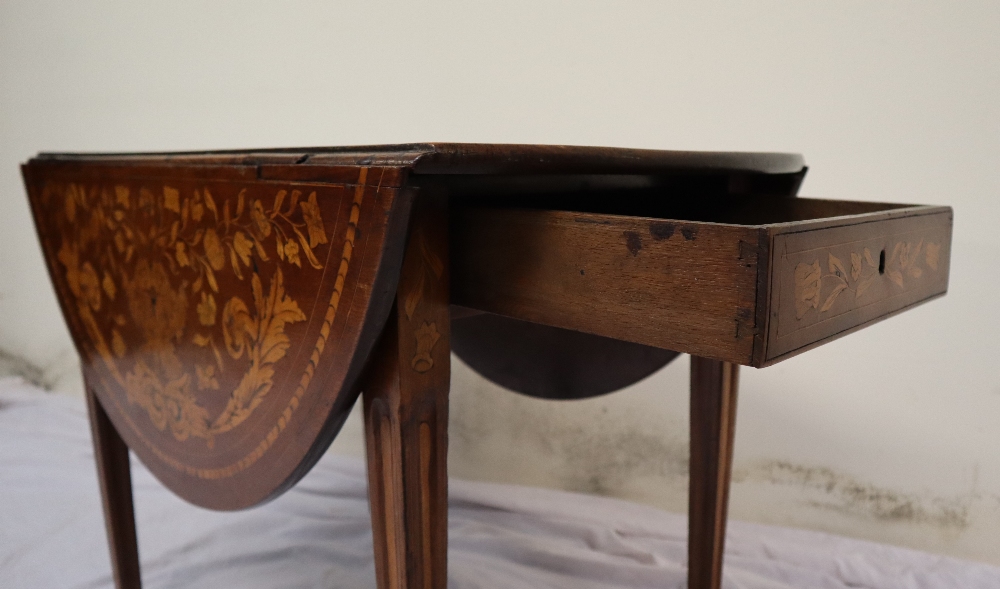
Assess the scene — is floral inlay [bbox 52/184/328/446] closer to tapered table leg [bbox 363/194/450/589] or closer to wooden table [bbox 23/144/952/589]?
wooden table [bbox 23/144/952/589]

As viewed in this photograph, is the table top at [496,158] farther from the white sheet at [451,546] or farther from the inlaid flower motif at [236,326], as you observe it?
the white sheet at [451,546]

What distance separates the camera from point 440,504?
0.86 m

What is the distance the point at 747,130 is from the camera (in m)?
1.81

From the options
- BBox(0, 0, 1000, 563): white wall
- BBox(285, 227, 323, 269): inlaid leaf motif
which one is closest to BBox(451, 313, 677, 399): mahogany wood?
BBox(285, 227, 323, 269): inlaid leaf motif

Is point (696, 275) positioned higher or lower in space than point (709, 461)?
higher

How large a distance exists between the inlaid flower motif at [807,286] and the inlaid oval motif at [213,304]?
1.18ft

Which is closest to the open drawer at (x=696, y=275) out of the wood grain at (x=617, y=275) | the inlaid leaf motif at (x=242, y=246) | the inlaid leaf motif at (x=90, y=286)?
the wood grain at (x=617, y=275)

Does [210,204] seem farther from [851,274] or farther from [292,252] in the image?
[851,274]

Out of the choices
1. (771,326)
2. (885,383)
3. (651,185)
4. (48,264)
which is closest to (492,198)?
(651,185)

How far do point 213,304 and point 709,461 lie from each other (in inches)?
32.0

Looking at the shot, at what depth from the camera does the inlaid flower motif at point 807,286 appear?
25.5 inches

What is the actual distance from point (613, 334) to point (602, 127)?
4.38 ft

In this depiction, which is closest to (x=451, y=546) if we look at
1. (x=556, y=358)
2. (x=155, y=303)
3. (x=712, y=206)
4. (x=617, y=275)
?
(x=556, y=358)

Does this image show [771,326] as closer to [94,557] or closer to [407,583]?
[407,583]
